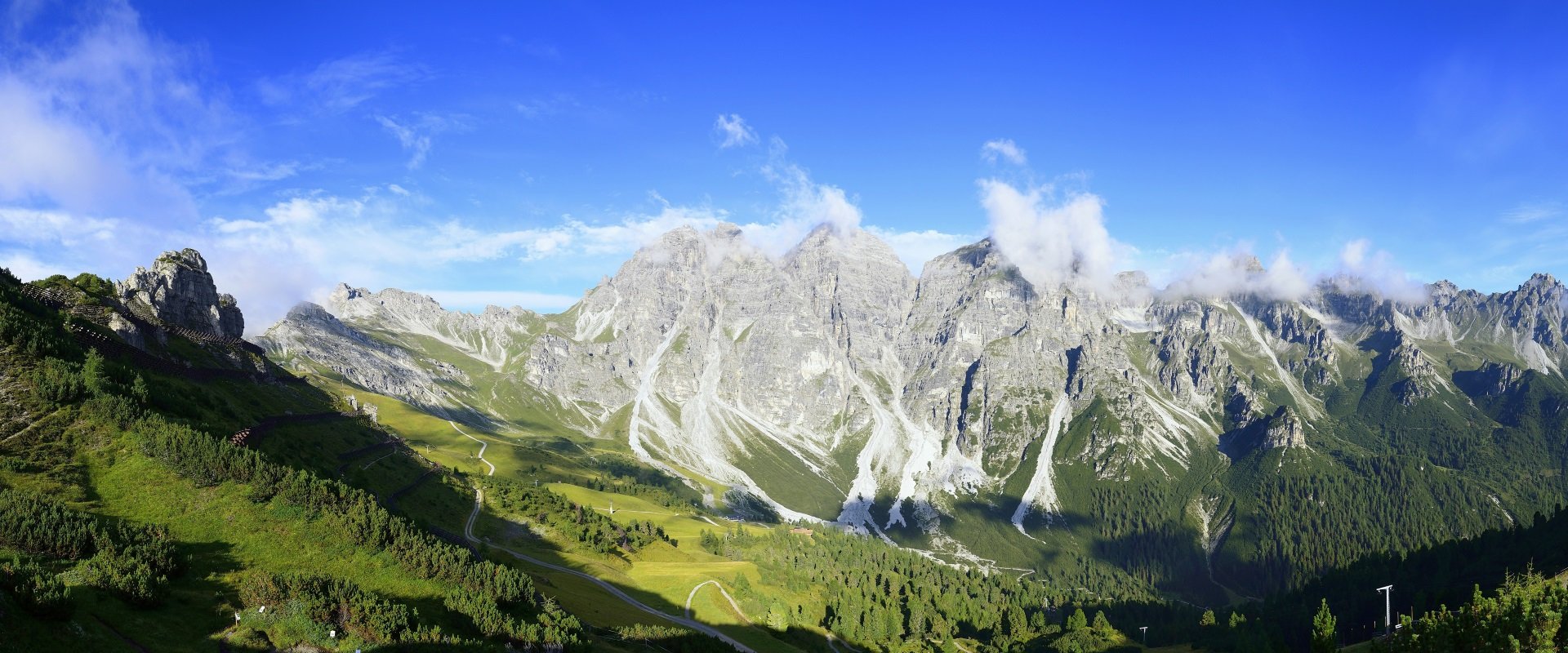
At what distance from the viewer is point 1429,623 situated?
76.9m

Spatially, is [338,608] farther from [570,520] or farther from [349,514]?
[570,520]

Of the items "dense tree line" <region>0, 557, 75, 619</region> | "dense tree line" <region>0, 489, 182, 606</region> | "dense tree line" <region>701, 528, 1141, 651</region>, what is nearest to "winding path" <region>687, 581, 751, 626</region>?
"dense tree line" <region>701, 528, 1141, 651</region>

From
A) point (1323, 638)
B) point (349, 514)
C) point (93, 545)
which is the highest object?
point (349, 514)

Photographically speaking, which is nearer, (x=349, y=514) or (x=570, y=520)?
(x=349, y=514)

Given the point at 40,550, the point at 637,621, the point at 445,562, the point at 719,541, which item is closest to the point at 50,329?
the point at 40,550

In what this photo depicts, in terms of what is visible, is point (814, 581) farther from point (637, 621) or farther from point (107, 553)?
point (107, 553)

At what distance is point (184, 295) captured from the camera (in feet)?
466

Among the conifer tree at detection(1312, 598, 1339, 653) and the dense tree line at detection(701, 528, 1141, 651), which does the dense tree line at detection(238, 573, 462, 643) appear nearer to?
the dense tree line at detection(701, 528, 1141, 651)

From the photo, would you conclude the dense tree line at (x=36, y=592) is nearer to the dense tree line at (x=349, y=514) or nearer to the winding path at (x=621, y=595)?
the dense tree line at (x=349, y=514)

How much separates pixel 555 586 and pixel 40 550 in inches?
1946

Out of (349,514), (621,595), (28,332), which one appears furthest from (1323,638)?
(28,332)

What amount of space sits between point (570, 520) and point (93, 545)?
271 ft

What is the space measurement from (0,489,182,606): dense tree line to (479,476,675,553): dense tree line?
242 feet

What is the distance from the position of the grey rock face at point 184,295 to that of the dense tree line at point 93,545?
9451 centimetres
